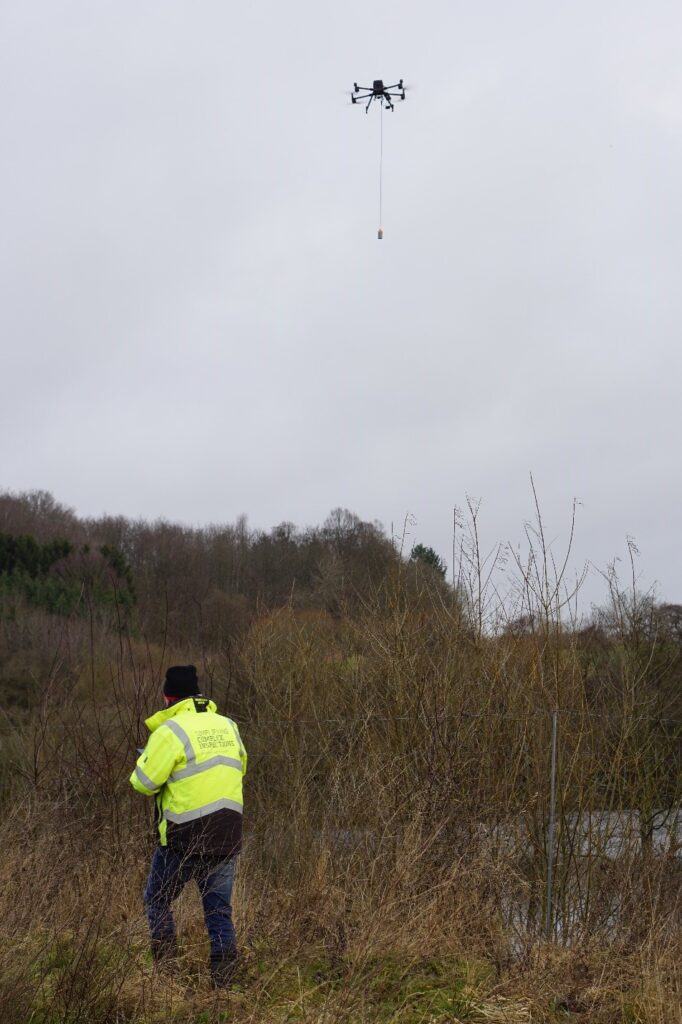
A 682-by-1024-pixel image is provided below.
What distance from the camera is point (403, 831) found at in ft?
25.9

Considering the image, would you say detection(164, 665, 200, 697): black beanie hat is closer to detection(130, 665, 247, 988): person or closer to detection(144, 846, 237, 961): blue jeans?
detection(130, 665, 247, 988): person

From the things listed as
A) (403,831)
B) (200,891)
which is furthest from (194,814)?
(403,831)

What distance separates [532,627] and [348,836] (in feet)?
8.24

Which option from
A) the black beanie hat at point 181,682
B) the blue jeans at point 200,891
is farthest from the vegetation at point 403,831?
the black beanie hat at point 181,682

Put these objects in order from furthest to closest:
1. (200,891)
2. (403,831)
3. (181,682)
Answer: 1. (403,831)
2. (181,682)
3. (200,891)

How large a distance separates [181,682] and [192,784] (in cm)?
56

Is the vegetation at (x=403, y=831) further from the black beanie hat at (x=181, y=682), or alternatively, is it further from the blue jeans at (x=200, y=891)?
the black beanie hat at (x=181, y=682)

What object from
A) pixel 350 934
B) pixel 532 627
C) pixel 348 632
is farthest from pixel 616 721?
pixel 350 934

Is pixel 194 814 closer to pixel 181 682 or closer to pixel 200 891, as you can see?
pixel 200 891

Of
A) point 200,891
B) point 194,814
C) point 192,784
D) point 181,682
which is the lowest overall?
point 200,891

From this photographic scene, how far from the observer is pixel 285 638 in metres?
14.3

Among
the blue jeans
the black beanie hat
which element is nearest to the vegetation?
the blue jeans

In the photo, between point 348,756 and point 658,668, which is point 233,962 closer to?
point 348,756

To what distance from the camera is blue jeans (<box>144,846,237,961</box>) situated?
5.72 m
